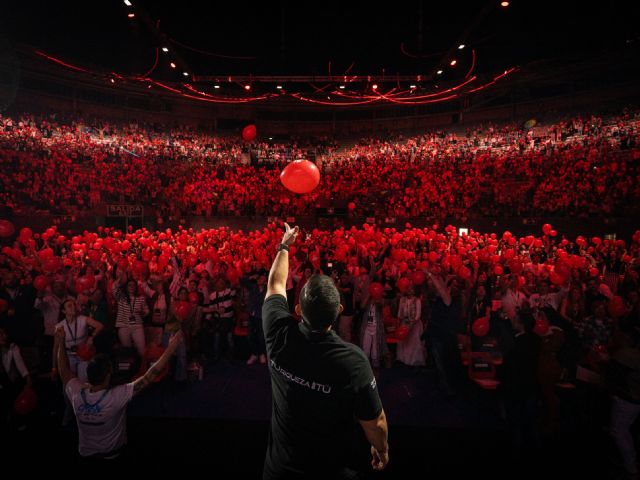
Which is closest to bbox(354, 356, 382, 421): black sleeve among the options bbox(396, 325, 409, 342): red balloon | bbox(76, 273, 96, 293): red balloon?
bbox(396, 325, 409, 342): red balloon

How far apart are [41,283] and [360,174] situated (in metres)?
18.8

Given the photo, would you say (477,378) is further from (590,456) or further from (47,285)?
(47,285)

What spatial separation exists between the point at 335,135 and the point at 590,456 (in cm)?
2887

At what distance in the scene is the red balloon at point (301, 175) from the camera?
556 cm

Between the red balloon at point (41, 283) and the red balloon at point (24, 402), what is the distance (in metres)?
2.01

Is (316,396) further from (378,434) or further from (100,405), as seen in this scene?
(100,405)

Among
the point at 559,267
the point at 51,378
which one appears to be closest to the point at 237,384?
the point at 51,378

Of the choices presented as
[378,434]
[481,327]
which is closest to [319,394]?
[378,434]

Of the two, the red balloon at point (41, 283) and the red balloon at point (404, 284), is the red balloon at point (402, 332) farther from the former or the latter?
the red balloon at point (41, 283)

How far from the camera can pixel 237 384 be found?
5543 millimetres

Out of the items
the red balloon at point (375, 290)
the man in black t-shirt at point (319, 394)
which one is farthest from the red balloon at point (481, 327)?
the man in black t-shirt at point (319, 394)

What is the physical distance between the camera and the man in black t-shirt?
1595 mm

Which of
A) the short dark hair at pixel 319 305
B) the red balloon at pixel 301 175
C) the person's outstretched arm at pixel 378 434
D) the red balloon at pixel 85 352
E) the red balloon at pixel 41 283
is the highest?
the red balloon at pixel 301 175

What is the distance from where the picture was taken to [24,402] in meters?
4.12
